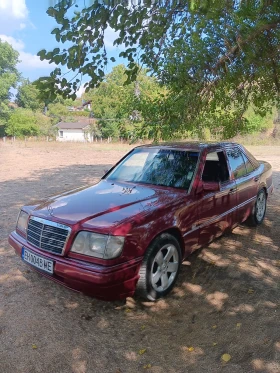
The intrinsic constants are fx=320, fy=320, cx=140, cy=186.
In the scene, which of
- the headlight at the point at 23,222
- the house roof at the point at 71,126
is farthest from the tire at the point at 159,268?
the house roof at the point at 71,126

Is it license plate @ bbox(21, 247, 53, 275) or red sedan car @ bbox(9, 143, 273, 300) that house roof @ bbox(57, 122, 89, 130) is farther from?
license plate @ bbox(21, 247, 53, 275)

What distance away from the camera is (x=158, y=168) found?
439cm

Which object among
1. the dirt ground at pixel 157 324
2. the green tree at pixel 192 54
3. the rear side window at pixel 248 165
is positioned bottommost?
the dirt ground at pixel 157 324

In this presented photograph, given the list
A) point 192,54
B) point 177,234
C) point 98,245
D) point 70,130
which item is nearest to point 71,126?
point 70,130

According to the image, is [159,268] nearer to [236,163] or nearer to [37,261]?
[37,261]

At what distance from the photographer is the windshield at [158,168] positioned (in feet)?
13.7

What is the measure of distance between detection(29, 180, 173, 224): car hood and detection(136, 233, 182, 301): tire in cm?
43

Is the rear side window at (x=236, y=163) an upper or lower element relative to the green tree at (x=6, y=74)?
lower

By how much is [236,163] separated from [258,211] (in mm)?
1204

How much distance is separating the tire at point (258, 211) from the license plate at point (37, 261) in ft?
12.2

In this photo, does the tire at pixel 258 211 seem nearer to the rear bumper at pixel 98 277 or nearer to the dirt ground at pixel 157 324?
the dirt ground at pixel 157 324

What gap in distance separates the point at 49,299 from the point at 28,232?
0.76 meters

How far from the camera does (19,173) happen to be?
1317cm

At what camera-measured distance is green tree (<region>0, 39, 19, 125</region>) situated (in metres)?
54.9
